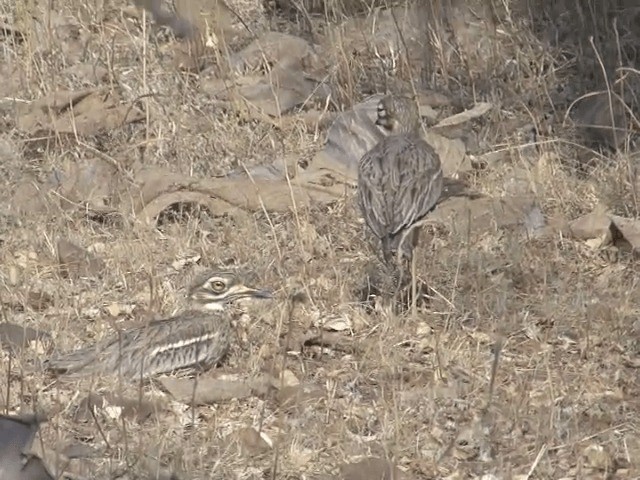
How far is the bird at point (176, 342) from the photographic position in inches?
259

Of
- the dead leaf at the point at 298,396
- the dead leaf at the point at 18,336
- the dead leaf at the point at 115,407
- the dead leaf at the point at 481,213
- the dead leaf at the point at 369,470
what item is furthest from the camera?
the dead leaf at the point at 481,213

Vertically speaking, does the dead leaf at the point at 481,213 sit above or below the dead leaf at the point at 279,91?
below

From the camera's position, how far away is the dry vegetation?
6121 mm

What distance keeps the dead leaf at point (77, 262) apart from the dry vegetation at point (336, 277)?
4 centimetres

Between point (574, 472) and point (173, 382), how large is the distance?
165 centimetres

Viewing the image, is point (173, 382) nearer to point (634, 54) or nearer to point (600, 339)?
point (600, 339)

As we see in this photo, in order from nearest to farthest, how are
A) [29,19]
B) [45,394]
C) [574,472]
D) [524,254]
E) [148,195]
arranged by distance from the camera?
[574,472] → [45,394] → [524,254] → [148,195] → [29,19]

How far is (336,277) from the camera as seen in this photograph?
7.69 metres

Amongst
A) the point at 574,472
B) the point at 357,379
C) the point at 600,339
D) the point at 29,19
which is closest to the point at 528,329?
the point at 600,339

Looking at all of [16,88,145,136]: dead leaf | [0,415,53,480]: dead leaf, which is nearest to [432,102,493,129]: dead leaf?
[16,88,145,136]: dead leaf

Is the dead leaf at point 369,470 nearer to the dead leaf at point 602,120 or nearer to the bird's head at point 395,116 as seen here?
the bird's head at point 395,116

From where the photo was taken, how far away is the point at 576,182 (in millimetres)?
8750

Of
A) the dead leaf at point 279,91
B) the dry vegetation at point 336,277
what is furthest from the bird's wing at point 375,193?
the dead leaf at point 279,91

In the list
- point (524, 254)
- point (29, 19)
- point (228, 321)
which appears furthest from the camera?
point (29, 19)
